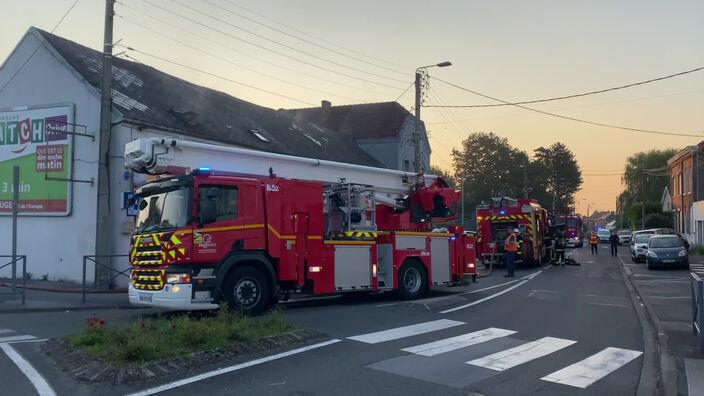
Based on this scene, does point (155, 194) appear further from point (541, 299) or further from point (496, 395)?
point (541, 299)

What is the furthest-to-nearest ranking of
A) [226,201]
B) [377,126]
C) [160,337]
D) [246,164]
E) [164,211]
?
1. [377,126]
2. [246,164]
3. [226,201]
4. [164,211]
5. [160,337]

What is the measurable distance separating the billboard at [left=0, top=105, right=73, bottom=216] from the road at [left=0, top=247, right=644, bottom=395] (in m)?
7.59

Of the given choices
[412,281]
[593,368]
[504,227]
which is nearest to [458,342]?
[593,368]

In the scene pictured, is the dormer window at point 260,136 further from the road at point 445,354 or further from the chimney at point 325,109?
the chimney at point 325,109

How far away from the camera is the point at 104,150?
642 inches

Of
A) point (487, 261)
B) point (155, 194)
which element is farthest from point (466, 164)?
point (155, 194)

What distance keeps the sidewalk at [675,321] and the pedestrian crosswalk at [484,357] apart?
2.26ft

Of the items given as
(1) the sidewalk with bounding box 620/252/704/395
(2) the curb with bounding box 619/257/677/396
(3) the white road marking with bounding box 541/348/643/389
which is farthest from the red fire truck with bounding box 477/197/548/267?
(3) the white road marking with bounding box 541/348/643/389

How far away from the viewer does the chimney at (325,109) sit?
44809 mm

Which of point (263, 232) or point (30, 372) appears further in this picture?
point (263, 232)

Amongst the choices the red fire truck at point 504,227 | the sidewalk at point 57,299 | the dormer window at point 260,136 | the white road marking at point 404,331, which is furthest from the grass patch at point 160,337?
the red fire truck at point 504,227

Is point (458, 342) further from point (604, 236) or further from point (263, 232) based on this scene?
point (604, 236)

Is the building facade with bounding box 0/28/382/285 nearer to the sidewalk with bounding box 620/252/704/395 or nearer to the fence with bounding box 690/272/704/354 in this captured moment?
the sidewalk with bounding box 620/252/704/395

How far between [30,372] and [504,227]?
22128 millimetres
